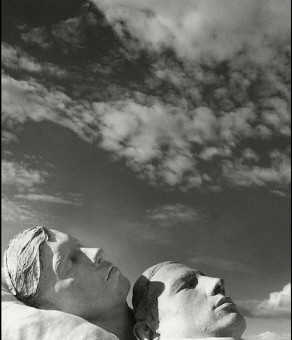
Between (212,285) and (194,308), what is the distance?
0.48 ft

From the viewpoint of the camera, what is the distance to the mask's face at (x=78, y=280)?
188 cm

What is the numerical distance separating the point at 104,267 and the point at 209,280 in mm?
510

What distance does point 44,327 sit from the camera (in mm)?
1502

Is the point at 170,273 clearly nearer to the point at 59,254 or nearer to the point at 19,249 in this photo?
the point at 59,254

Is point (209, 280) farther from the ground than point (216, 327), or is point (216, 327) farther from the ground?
point (209, 280)

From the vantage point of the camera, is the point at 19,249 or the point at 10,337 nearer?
the point at 10,337

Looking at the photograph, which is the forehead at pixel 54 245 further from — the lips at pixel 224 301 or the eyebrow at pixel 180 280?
the lips at pixel 224 301

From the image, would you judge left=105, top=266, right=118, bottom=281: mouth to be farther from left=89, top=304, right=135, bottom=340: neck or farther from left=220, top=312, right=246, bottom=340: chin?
left=220, top=312, right=246, bottom=340: chin

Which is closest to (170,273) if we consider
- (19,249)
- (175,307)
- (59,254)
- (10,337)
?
(175,307)

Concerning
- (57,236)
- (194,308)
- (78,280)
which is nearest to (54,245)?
(57,236)

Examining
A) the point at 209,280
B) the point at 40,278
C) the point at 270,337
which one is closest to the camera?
the point at 40,278

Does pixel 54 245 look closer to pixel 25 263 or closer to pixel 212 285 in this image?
pixel 25 263

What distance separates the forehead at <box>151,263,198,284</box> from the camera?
2131mm

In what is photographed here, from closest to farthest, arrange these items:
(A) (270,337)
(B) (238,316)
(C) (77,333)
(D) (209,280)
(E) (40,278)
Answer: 1. (C) (77,333)
2. (E) (40,278)
3. (B) (238,316)
4. (D) (209,280)
5. (A) (270,337)
